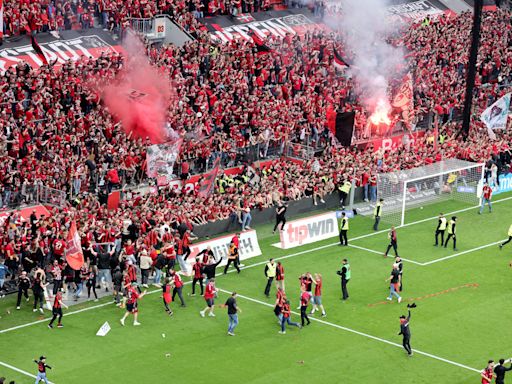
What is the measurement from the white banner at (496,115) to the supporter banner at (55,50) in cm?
1791

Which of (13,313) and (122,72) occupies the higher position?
(122,72)

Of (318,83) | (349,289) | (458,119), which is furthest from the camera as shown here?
(458,119)

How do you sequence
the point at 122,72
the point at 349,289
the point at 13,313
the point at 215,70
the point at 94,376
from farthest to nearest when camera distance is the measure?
the point at 215,70 → the point at 122,72 → the point at 349,289 → the point at 13,313 → the point at 94,376

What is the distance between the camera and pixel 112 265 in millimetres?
37156

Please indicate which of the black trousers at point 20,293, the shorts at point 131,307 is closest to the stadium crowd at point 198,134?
the black trousers at point 20,293

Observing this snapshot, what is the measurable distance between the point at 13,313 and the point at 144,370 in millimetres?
5960

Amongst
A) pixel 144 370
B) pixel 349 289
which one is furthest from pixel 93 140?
pixel 144 370

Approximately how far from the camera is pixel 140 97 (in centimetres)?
4738

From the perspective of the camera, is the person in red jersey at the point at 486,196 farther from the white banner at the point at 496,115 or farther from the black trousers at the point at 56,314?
the black trousers at the point at 56,314


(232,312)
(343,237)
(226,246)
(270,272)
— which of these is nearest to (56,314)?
(232,312)

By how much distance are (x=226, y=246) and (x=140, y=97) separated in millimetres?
9875

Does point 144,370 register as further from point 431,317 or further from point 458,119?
point 458,119

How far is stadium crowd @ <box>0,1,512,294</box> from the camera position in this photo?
40.7 meters

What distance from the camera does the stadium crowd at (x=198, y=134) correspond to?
A: 40688mm
